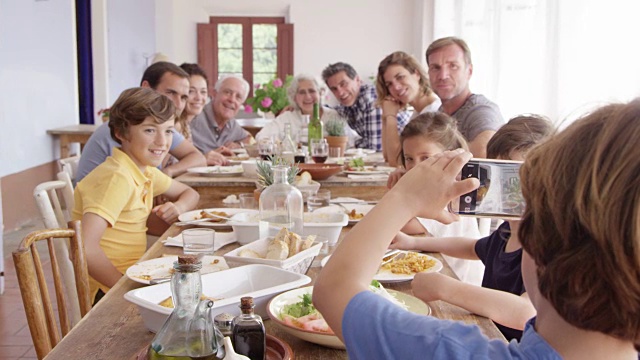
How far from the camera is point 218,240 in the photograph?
6.61 ft

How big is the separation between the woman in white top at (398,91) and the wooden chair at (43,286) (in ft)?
8.48

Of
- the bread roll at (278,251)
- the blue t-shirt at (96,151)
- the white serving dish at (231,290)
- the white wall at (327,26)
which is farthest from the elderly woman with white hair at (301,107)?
the white wall at (327,26)

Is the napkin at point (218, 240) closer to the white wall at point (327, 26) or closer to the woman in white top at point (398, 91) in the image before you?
the woman in white top at point (398, 91)

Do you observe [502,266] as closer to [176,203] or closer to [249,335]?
[249,335]

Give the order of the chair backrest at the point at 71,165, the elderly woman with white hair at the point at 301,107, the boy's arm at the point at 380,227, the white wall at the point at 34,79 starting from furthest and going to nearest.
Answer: the elderly woman with white hair at the point at 301,107 < the white wall at the point at 34,79 < the chair backrest at the point at 71,165 < the boy's arm at the point at 380,227

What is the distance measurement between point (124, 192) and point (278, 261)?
0.87 meters

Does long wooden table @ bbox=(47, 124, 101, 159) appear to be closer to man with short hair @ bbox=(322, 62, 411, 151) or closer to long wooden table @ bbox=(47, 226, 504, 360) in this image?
man with short hair @ bbox=(322, 62, 411, 151)

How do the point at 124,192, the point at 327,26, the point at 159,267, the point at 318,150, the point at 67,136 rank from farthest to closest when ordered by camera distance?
the point at 327,26, the point at 67,136, the point at 318,150, the point at 124,192, the point at 159,267

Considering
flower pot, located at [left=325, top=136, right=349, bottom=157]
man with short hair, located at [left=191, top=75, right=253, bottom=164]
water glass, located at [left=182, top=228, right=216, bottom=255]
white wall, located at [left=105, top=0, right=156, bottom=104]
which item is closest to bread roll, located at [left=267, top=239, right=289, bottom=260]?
water glass, located at [left=182, top=228, right=216, bottom=255]

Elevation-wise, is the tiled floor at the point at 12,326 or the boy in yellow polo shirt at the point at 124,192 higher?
the boy in yellow polo shirt at the point at 124,192

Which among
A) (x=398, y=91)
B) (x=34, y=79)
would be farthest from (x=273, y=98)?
(x=398, y=91)

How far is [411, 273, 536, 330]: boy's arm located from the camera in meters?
1.37

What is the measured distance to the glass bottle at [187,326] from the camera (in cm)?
100

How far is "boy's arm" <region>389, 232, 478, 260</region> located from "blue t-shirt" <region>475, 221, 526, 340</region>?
0.09ft
